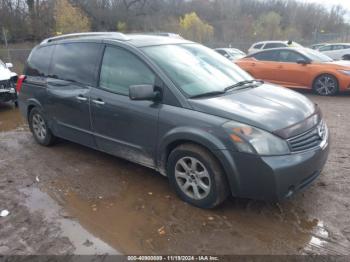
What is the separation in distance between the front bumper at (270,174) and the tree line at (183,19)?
2372cm

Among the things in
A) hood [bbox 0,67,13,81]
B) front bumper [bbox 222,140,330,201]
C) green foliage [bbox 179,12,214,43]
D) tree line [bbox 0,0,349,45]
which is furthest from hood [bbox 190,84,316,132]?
green foliage [bbox 179,12,214,43]

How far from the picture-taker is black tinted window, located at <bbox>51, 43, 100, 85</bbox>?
4387mm

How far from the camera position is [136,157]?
4.01 m

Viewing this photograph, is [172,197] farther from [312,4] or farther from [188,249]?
[312,4]

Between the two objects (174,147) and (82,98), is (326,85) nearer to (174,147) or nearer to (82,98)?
(174,147)

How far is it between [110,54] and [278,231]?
287 cm

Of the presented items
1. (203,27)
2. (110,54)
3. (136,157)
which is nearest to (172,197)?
(136,157)

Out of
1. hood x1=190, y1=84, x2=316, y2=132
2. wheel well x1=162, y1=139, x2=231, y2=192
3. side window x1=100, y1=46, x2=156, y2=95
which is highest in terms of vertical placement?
side window x1=100, y1=46, x2=156, y2=95

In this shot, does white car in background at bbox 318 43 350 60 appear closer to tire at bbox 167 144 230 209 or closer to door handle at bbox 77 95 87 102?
door handle at bbox 77 95 87 102

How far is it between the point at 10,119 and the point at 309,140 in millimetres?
6925

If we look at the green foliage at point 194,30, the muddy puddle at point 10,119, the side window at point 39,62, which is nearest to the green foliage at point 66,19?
the green foliage at point 194,30

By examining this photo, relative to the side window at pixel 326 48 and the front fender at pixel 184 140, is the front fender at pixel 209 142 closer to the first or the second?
the front fender at pixel 184 140

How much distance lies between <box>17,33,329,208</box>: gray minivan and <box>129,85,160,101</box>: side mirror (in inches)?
0.4

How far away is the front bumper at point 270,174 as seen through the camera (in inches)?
118
